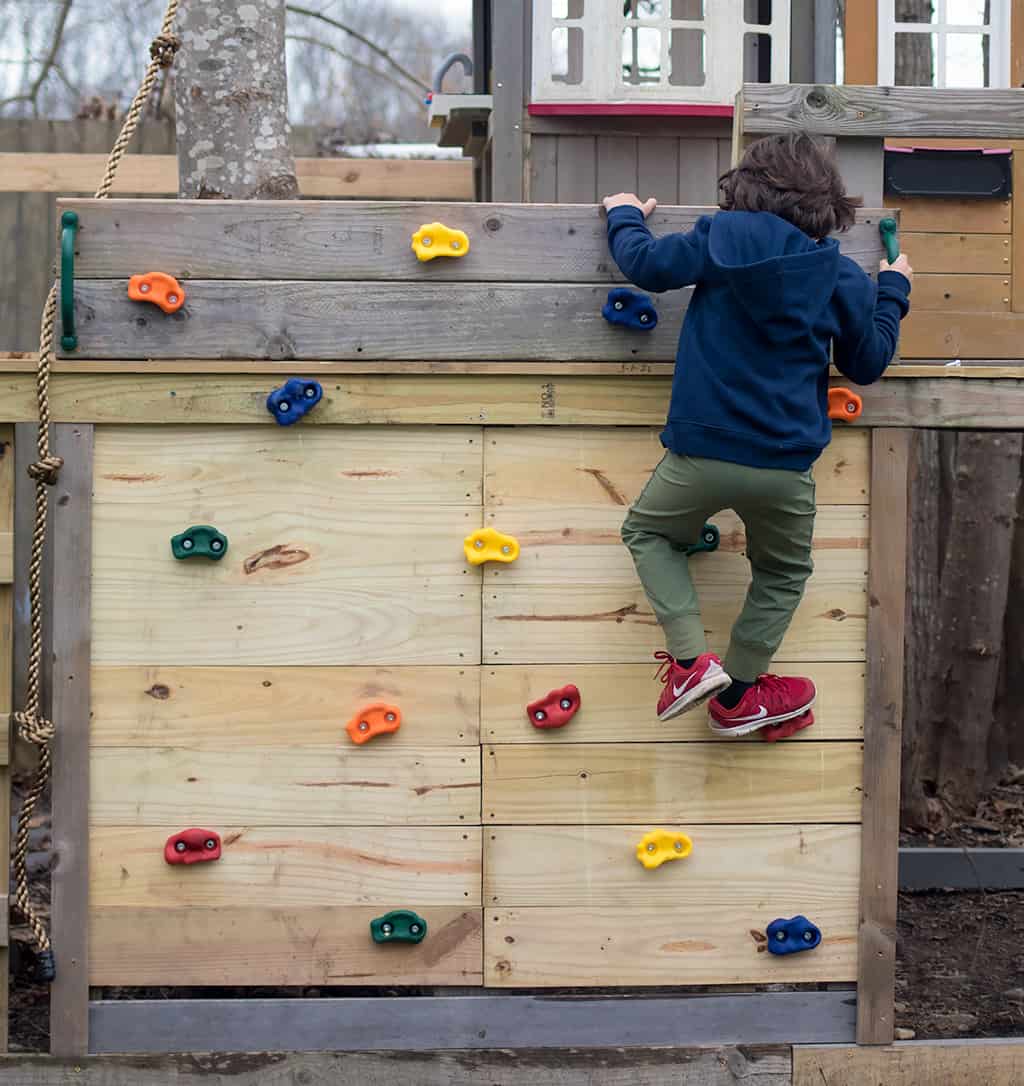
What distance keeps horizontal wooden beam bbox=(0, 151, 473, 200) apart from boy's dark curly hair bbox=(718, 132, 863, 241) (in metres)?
3.54

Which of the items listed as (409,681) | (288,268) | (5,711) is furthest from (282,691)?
(288,268)

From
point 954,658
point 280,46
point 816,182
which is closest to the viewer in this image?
point 816,182

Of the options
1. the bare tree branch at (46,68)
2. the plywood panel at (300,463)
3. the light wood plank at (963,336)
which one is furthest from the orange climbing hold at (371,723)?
the bare tree branch at (46,68)

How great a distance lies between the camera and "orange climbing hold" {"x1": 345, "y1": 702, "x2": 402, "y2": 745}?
3.58 meters

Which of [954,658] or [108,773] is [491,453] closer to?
[108,773]

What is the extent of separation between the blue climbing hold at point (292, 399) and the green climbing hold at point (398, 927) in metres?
1.23

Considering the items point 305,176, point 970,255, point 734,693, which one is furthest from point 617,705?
point 305,176

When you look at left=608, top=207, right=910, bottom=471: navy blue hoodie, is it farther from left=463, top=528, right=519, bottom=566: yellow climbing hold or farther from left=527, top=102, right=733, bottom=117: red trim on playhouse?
left=527, top=102, right=733, bottom=117: red trim on playhouse

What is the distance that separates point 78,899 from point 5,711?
497 mm

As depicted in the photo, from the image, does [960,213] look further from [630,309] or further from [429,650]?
[429,650]

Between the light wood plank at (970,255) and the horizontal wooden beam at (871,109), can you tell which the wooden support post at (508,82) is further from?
the horizontal wooden beam at (871,109)

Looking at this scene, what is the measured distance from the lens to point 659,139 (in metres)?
5.91

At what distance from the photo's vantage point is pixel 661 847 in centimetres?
364

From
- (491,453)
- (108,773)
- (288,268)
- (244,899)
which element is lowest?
(244,899)
